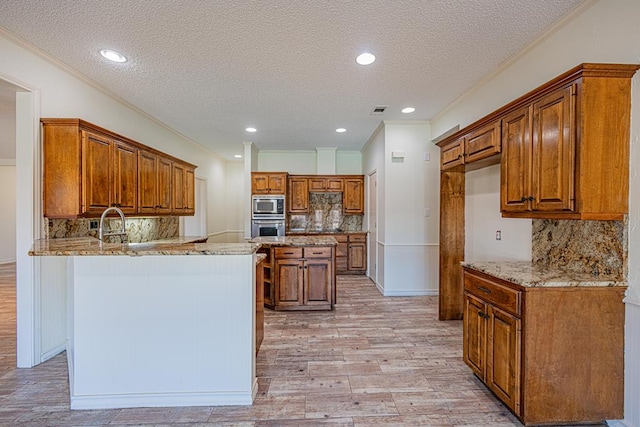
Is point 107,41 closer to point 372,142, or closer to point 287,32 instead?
point 287,32

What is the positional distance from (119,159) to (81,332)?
1.96m

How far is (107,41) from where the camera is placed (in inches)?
→ 96.6

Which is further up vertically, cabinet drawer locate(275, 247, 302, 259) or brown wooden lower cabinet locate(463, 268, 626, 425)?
cabinet drawer locate(275, 247, 302, 259)

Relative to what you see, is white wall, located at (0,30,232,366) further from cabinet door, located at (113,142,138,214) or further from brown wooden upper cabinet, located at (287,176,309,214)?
brown wooden upper cabinet, located at (287,176,309,214)

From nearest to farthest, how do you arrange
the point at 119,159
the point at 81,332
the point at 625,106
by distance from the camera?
the point at 625,106
the point at 81,332
the point at 119,159

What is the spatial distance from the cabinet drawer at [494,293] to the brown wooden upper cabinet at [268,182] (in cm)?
457

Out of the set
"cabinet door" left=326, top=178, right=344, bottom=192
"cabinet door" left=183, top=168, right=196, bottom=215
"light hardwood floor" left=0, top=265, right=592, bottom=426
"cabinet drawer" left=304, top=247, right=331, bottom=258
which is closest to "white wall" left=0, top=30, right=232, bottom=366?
"light hardwood floor" left=0, top=265, right=592, bottom=426

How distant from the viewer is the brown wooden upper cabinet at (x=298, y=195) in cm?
667

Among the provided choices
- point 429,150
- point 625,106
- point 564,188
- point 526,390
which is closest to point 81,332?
point 526,390

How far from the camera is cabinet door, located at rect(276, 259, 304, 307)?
3.98 metres

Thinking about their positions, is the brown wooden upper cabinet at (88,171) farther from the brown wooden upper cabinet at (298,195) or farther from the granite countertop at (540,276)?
the granite countertop at (540,276)

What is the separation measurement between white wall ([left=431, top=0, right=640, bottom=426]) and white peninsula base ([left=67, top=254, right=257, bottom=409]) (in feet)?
7.61

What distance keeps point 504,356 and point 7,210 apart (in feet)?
33.8

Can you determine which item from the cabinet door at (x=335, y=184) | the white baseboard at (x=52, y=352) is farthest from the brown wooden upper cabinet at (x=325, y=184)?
the white baseboard at (x=52, y=352)
